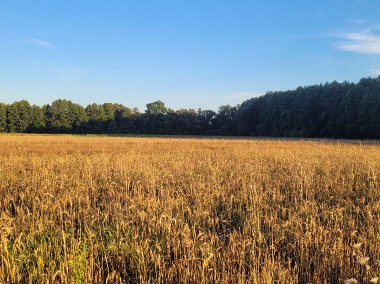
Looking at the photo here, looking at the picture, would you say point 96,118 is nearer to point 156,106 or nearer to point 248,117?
point 156,106

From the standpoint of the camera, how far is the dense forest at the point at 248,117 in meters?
65.6

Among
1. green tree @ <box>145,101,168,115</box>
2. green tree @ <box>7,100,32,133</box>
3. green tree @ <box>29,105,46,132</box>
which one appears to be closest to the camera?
green tree @ <box>7,100,32,133</box>

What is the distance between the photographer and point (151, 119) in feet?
362

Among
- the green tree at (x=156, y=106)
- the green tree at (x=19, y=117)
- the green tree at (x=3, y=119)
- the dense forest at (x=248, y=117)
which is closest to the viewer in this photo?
the dense forest at (x=248, y=117)

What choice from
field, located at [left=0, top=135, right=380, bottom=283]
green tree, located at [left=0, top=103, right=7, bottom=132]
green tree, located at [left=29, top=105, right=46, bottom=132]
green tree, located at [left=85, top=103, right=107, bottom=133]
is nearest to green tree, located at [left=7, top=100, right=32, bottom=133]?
green tree, located at [left=29, top=105, right=46, bottom=132]

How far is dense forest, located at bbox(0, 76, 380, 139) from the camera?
6556 cm

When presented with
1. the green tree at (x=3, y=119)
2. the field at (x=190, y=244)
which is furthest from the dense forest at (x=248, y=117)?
the field at (x=190, y=244)

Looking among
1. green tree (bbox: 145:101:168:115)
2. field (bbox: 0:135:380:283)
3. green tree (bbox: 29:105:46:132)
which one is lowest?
field (bbox: 0:135:380:283)

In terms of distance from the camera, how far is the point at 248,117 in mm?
96312

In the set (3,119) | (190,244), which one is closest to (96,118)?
(3,119)

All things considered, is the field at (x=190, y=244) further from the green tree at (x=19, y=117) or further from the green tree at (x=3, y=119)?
the green tree at (x=3, y=119)

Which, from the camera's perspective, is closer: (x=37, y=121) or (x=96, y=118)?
(x=37, y=121)

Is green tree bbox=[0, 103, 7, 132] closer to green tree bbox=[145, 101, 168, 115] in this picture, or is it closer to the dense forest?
the dense forest

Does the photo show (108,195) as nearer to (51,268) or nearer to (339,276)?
(51,268)
